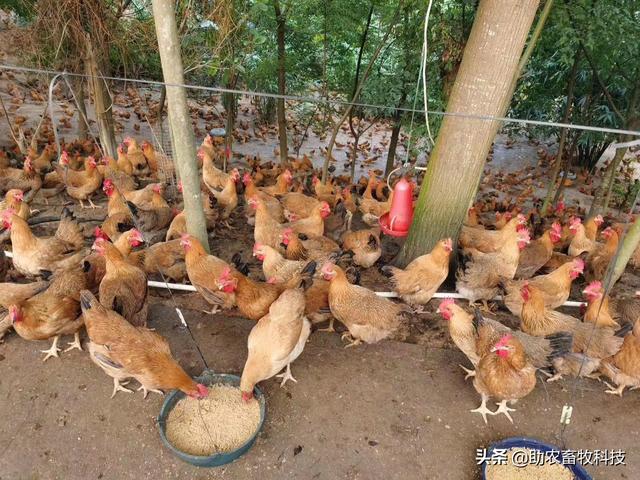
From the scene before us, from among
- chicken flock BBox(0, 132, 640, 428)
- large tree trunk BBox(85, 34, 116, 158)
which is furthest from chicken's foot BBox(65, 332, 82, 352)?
large tree trunk BBox(85, 34, 116, 158)

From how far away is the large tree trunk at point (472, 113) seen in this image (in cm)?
384

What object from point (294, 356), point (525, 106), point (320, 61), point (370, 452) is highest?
point (320, 61)

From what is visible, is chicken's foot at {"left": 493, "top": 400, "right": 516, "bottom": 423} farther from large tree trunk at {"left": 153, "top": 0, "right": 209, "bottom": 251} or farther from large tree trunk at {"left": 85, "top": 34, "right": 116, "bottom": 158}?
large tree trunk at {"left": 85, "top": 34, "right": 116, "bottom": 158}

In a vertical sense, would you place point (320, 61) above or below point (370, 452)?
above

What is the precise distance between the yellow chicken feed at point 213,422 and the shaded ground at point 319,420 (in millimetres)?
156

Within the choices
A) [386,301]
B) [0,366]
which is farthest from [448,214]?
[0,366]

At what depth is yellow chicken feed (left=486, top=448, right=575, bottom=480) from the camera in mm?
3047

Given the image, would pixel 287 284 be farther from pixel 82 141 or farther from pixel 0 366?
pixel 82 141

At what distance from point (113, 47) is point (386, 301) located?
21.5 feet

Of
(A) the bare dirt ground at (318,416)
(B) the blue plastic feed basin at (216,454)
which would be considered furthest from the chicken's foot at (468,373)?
(B) the blue plastic feed basin at (216,454)

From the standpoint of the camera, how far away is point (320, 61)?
28.2 feet

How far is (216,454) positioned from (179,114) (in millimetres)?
3018

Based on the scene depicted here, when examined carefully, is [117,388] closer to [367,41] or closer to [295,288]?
[295,288]

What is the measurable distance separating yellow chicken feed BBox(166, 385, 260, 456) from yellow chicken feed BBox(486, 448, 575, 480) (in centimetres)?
185
